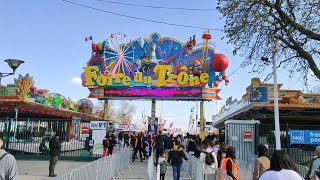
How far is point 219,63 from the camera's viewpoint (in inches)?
1237

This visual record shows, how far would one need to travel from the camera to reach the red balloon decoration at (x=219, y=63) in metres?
31.5

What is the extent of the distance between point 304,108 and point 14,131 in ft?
61.2

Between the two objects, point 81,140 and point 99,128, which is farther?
point 81,140

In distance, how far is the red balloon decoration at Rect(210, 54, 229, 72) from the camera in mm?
31469

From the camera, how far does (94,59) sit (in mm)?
33844

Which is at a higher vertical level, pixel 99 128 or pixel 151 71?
pixel 151 71

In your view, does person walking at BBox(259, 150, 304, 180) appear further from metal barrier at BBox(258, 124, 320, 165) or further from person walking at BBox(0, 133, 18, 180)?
metal barrier at BBox(258, 124, 320, 165)

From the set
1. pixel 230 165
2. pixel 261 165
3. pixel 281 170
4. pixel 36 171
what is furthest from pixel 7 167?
pixel 36 171

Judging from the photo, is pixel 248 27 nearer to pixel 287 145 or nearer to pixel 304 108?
pixel 287 145

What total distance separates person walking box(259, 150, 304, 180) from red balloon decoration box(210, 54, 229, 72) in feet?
89.2

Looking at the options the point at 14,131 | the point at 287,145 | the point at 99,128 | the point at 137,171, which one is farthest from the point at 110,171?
the point at 14,131

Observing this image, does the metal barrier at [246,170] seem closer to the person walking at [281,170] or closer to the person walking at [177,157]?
the person walking at [177,157]

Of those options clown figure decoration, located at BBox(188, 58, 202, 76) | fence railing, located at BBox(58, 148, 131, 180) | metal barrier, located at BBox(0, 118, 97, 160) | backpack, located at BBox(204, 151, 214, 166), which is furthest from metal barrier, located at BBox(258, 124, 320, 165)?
clown figure decoration, located at BBox(188, 58, 202, 76)

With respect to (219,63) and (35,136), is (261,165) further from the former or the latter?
(219,63)
